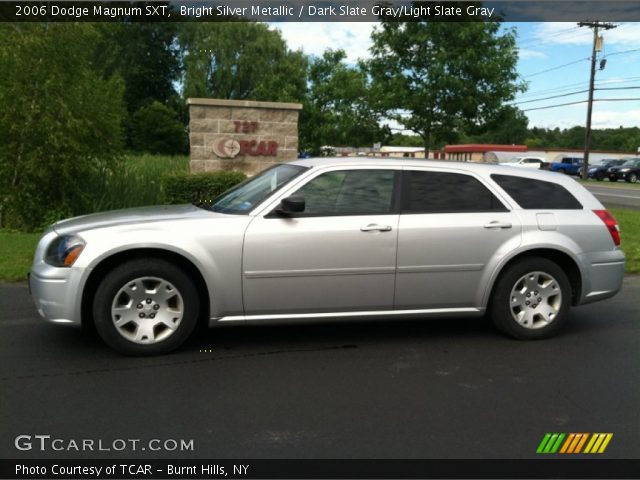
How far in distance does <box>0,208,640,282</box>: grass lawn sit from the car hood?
2.73 meters

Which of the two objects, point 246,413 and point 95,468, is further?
point 246,413

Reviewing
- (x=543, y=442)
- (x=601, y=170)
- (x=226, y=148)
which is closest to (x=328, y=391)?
(x=543, y=442)

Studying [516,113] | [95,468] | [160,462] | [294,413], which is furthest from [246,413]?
[516,113]

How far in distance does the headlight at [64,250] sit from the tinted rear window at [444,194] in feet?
8.39

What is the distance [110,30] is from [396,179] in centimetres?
844

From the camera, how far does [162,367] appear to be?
14.9 ft

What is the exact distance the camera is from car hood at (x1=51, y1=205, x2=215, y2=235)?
483 centimetres

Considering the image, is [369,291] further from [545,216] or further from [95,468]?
[95,468]

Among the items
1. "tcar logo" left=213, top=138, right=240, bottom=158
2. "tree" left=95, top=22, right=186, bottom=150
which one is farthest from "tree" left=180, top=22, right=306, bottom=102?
"tcar logo" left=213, top=138, right=240, bottom=158

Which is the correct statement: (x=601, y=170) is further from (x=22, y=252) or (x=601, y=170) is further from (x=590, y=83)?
(x=22, y=252)

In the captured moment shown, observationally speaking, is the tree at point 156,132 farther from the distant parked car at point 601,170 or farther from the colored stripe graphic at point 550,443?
the colored stripe graphic at point 550,443

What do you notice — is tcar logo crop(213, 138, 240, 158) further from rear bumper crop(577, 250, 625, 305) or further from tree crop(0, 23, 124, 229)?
rear bumper crop(577, 250, 625, 305)

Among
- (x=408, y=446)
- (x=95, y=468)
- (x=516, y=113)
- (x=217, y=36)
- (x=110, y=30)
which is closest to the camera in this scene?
(x=95, y=468)

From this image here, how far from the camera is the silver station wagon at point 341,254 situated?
15.4ft
